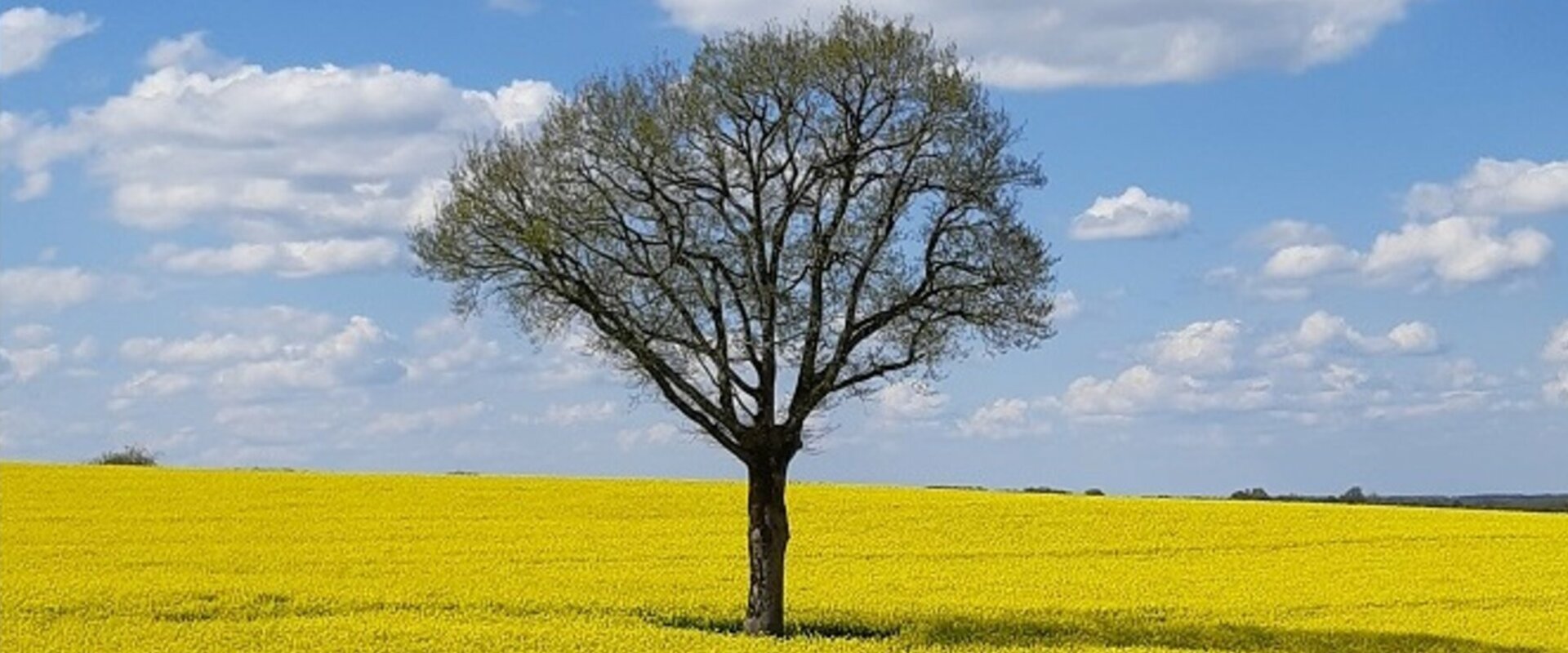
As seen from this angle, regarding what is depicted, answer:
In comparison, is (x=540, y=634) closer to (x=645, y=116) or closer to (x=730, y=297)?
Result: (x=730, y=297)

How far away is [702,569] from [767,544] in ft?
33.8

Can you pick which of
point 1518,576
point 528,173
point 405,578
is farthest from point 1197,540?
point 528,173

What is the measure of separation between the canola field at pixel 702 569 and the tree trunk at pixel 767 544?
0.86 m

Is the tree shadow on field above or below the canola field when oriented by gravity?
below

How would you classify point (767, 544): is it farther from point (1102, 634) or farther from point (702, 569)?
point (702, 569)

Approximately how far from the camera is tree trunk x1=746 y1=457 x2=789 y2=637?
32.4 metres

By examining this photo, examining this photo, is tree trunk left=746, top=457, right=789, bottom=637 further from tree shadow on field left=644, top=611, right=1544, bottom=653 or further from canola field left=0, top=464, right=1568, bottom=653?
canola field left=0, top=464, right=1568, bottom=653

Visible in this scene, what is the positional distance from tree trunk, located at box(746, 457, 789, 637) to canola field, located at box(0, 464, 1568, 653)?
0.86m

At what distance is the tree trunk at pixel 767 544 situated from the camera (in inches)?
1277

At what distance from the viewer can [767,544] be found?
108 feet

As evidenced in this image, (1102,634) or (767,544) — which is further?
(1102,634)

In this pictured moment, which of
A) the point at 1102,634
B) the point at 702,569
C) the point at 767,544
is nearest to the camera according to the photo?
the point at 767,544

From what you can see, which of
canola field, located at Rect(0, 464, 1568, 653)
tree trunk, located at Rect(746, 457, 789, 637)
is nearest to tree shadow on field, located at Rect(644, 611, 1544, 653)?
canola field, located at Rect(0, 464, 1568, 653)

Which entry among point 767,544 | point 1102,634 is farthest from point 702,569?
point 1102,634
